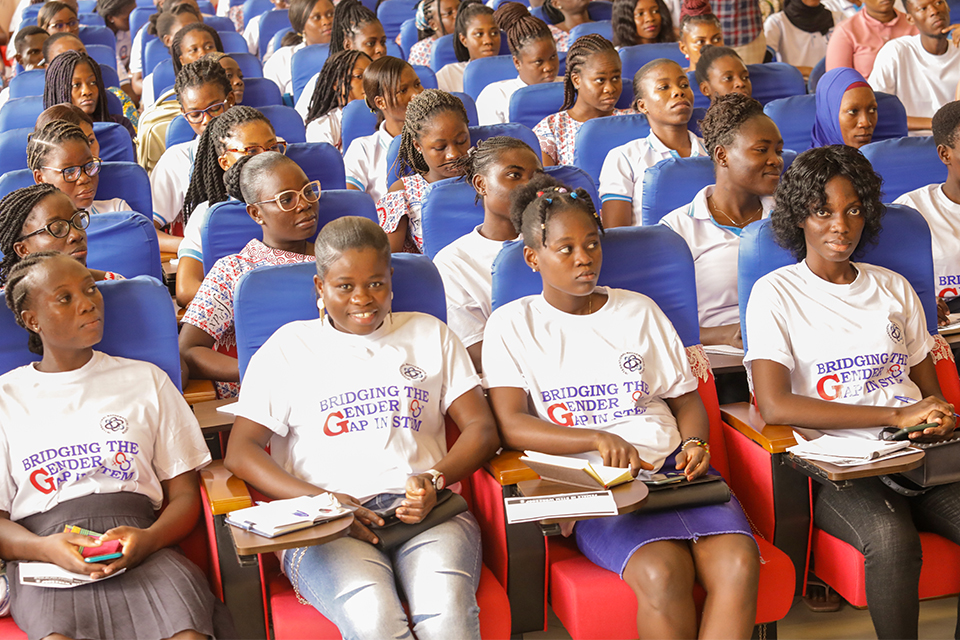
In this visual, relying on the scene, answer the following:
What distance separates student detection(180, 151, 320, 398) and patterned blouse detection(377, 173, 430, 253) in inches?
21.0

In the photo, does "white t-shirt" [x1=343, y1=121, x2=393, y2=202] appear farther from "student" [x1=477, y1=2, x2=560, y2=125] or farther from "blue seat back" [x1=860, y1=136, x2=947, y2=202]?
"blue seat back" [x1=860, y1=136, x2=947, y2=202]

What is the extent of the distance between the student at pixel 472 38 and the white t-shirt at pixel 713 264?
106 inches

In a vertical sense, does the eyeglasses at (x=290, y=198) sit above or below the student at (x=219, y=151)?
below

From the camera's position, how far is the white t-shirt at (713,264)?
3.00m

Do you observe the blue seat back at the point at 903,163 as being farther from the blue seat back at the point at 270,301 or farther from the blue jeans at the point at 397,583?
the blue jeans at the point at 397,583

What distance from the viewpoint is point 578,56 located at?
4.36 meters

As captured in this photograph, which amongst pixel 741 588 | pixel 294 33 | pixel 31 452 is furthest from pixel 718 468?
pixel 294 33

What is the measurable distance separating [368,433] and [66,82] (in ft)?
10.1

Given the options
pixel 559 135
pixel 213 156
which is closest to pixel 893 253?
pixel 559 135

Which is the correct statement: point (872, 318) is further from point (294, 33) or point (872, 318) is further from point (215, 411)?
point (294, 33)

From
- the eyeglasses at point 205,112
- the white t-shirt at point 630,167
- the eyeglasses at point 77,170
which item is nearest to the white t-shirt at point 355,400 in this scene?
the eyeglasses at point 77,170

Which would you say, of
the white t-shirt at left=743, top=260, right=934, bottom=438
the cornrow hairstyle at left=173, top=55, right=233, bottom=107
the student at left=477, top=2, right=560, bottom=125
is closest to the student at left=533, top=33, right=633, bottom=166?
the student at left=477, top=2, right=560, bottom=125

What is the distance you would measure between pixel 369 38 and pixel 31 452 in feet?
11.8

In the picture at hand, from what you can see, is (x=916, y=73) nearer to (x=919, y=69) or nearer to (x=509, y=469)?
(x=919, y=69)
